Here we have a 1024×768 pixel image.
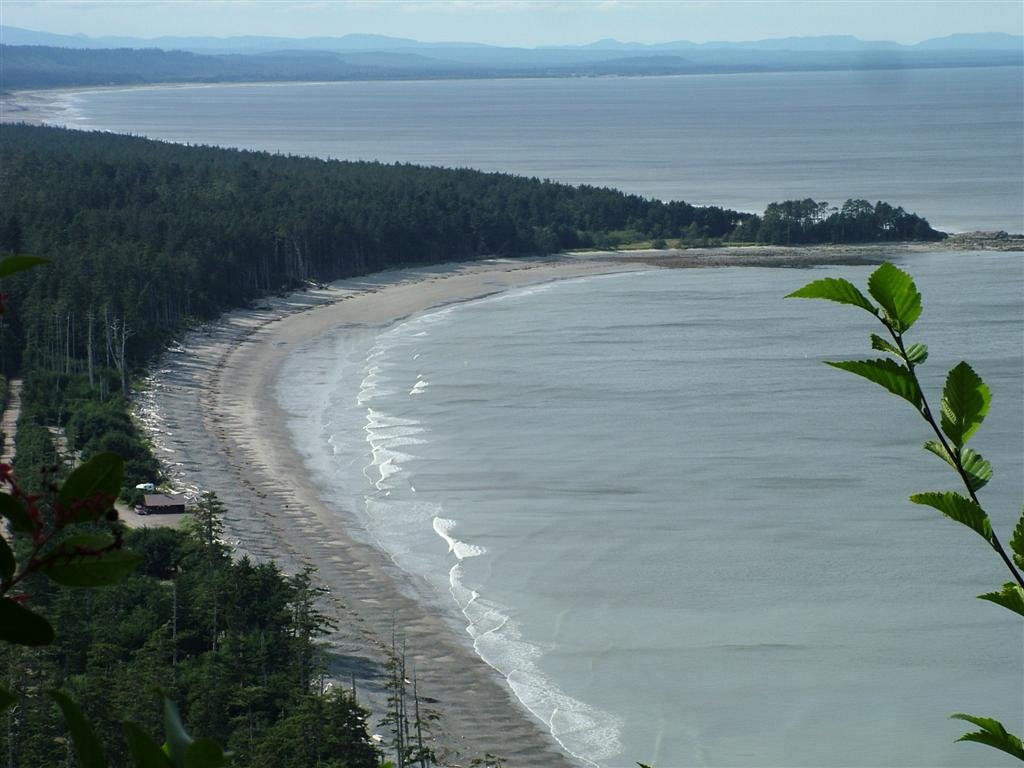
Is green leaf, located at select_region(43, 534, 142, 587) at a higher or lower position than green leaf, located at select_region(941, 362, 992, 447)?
lower

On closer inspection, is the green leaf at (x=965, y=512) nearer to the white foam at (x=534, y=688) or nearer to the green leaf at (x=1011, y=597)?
the green leaf at (x=1011, y=597)

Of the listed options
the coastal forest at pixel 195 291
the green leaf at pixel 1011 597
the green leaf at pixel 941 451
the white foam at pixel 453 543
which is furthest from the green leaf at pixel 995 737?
the white foam at pixel 453 543

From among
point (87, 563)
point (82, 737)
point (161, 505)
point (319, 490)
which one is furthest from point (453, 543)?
point (87, 563)

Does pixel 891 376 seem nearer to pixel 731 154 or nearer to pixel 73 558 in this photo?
pixel 73 558

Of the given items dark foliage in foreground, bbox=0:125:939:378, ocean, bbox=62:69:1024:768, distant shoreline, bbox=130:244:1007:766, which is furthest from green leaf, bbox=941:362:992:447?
dark foliage in foreground, bbox=0:125:939:378

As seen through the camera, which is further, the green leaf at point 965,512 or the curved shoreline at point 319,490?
the curved shoreline at point 319,490

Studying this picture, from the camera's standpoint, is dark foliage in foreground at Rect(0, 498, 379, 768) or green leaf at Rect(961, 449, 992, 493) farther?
dark foliage in foreground at Rect(0, 498, 379, 768)

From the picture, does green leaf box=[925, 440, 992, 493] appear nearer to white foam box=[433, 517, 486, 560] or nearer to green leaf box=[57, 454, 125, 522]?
green leaf box=[57, 454, 125, 522]

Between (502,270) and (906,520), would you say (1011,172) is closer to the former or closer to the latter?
(502,270)
